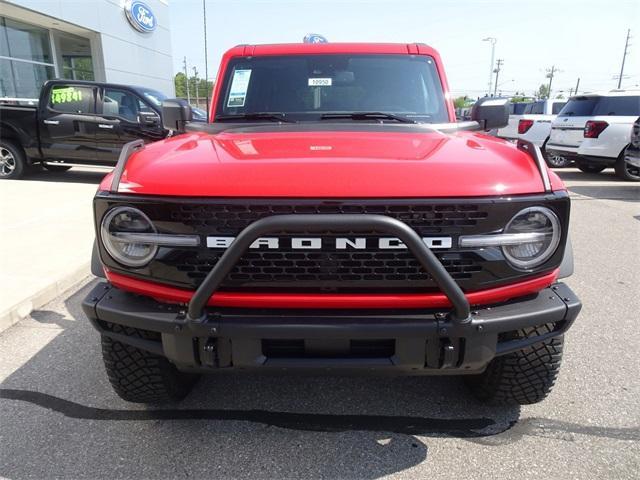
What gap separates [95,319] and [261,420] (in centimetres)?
97

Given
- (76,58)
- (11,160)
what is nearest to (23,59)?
(76,58)

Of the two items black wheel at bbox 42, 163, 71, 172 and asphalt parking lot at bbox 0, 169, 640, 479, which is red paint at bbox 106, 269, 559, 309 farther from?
black wheel at bbox 42, 163, 71, 172

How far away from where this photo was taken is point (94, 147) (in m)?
9.05

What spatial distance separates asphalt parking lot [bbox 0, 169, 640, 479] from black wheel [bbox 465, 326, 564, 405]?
16 centimetres

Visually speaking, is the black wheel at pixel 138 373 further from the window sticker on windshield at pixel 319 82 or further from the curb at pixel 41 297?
the window sticker on windshield at pixel 319 82

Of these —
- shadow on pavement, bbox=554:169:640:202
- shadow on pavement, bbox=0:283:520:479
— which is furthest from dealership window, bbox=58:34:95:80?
shadow on pavement, bbox=0:283:520:479

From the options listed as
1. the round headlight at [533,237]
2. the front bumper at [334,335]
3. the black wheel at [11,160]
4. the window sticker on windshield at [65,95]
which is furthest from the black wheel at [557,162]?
the black wheel at [11,160]

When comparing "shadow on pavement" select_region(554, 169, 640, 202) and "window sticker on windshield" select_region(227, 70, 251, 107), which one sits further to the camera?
"shadow on pavement" select_region(554, 169, 640, 202)

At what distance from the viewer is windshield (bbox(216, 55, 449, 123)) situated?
10.1 feet

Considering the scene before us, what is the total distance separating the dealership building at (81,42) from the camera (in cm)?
1570

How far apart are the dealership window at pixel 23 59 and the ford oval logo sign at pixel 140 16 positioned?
149 inches

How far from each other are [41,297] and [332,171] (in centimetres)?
315

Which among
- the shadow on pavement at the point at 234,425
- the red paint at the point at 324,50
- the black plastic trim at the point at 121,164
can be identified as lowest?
the shadow on pavement at the point at 234,425

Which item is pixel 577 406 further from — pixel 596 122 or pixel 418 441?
pixel 596 122
